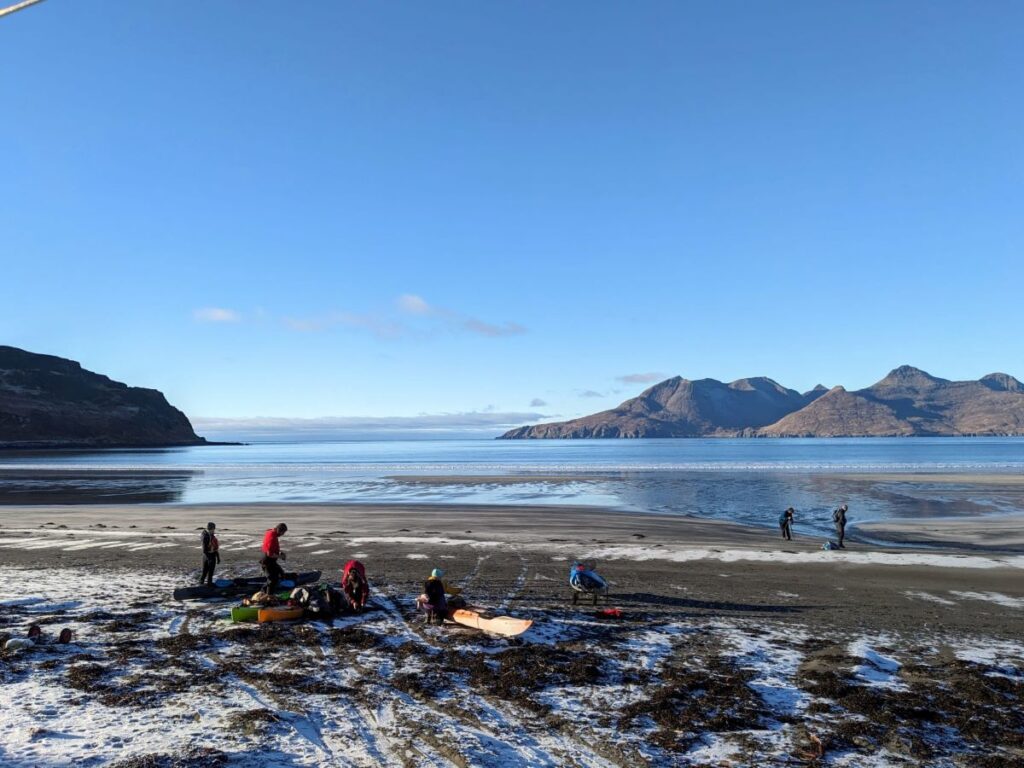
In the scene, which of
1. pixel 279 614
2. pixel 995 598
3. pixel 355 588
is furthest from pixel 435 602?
pixel 995 598

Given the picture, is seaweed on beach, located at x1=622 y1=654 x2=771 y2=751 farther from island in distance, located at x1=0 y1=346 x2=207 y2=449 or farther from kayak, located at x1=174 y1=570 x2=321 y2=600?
island in distance, located at x1=0 y1=346 x2=207 y2=449

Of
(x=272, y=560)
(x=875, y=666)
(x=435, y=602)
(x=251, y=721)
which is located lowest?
(x=875, y=666)

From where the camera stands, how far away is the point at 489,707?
9.18 metres

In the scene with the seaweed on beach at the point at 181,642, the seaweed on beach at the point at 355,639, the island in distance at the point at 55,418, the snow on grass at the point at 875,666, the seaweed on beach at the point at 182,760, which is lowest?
the snow on grass at the point at 875,666

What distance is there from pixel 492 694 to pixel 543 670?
1.31 meters

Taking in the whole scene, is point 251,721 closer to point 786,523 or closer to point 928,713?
point 928,713

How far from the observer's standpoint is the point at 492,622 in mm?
12602

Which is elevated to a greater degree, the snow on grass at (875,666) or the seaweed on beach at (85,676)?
the seaweed on beach at (85,676)

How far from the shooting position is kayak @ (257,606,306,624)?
13.0 meters

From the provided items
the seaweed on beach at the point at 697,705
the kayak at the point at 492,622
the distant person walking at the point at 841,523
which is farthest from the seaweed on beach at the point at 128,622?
the distant person walking at the point at 841,523

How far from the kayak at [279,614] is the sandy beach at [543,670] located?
1.63 ft

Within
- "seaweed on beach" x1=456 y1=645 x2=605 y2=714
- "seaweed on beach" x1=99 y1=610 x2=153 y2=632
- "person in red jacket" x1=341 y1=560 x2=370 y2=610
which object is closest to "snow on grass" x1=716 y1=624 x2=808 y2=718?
"seaweed on beach" x1=456 y1=645 x2=605 y2=714

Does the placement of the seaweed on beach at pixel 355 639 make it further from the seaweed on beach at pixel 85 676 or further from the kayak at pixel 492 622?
the seaweed on beach at pixel 85 676

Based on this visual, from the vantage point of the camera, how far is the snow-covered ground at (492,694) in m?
7.92
